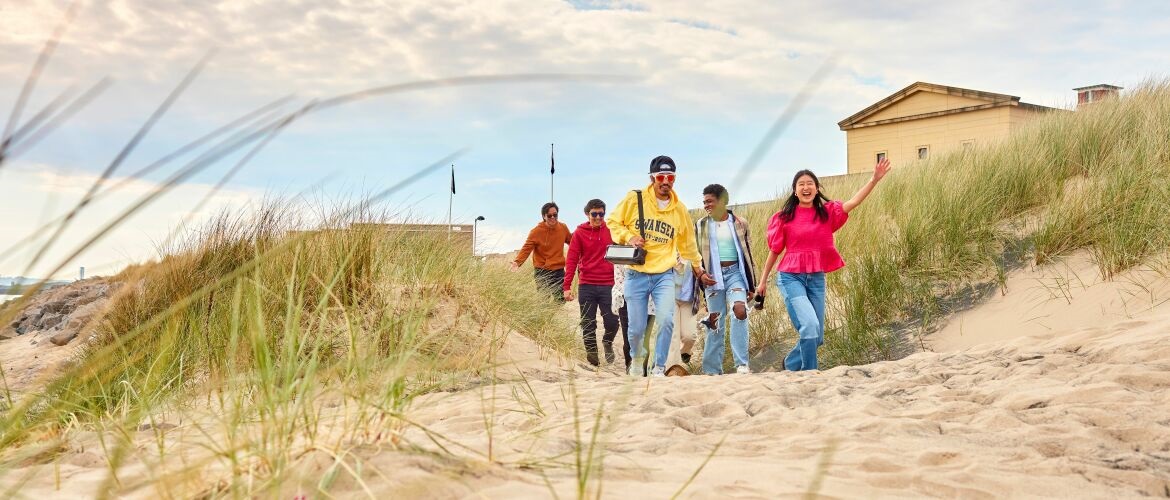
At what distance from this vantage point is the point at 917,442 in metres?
3.78

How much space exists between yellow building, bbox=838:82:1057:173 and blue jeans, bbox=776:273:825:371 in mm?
16995

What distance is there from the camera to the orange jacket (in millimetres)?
10227

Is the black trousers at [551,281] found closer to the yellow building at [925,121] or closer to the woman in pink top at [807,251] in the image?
the woman in pink top at [807,251]

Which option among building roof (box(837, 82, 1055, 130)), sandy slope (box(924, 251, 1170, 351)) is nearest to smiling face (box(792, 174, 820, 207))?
sandy slope (box(924, 251, 1170, 351))

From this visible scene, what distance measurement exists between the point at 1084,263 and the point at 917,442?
5.85 meters

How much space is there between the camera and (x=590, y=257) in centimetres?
914

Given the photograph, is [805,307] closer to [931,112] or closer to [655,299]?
[655,299]

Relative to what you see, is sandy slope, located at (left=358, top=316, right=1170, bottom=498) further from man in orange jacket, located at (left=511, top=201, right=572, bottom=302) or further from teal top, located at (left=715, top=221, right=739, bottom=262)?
man in orange jacket, located at (left=511, top=201, right=572, bottom=302)

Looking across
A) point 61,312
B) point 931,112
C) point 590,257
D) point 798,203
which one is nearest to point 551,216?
point 590,257

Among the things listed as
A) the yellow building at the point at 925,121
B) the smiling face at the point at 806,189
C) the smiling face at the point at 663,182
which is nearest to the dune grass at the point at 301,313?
the smiling face at the point at 663,182

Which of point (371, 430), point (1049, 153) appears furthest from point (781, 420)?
point (1049, 153)

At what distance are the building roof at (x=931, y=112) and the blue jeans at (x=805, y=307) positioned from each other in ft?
60.6

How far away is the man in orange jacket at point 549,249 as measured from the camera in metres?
10.2

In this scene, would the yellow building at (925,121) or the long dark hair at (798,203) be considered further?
the yellow building at (925,121)
